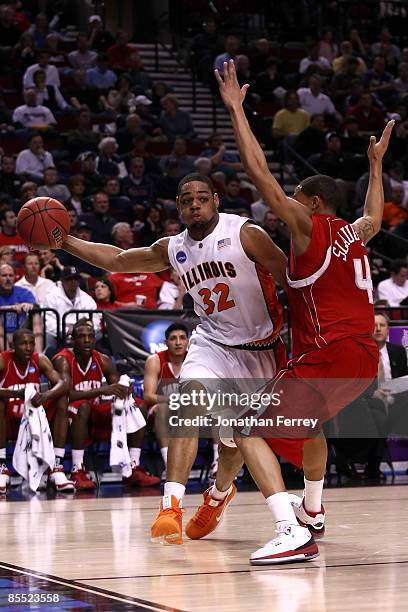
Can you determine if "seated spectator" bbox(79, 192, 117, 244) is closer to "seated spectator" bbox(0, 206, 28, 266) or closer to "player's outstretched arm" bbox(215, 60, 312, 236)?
"seated spectator" bbox(0, 206, 28, 266)

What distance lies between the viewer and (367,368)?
18.2 ft

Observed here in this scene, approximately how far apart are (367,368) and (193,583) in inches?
56.3

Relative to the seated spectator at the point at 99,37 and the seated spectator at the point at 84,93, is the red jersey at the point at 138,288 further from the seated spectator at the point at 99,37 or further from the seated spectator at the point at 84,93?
the seated spectator at the point at 99,37

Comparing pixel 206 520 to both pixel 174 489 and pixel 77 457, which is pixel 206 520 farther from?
pixel 77 457

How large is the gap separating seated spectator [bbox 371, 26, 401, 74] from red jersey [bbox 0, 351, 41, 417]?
12.1 metres

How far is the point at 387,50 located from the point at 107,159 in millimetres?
7384

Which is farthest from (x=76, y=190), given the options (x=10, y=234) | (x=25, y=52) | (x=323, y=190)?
(x=323, y=190)

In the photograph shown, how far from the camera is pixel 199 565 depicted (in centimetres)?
530

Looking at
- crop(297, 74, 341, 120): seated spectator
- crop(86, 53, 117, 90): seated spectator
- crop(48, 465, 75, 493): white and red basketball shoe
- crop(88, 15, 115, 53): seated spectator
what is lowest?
crop(48, 465, 75, 493): white and red basketball shoe

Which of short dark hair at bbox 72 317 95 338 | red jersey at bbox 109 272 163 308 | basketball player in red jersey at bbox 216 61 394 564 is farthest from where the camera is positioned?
red jersey at bbox 109 272 163 308

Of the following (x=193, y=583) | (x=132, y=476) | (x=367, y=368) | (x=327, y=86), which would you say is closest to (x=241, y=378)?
(x=367, y=368)

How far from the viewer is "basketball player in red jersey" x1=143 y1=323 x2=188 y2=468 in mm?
10289

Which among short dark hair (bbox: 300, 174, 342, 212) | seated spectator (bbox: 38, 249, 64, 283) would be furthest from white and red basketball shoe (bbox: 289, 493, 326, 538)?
seated spectator (bbox: 38, 249, 64, 283)

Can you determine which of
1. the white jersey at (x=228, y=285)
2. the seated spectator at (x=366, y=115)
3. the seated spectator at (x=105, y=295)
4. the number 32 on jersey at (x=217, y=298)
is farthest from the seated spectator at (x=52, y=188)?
the number 32 on jersey at (x=217, y=298)
